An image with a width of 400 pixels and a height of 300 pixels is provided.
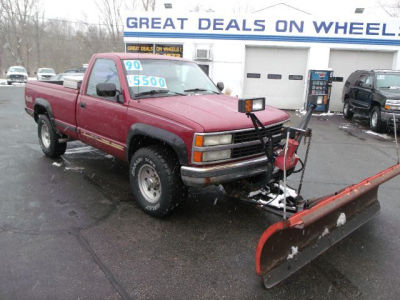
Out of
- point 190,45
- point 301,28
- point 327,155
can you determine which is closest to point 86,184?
point 327,155

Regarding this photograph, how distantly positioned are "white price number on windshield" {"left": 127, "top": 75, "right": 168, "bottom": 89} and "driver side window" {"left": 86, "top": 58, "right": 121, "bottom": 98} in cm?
20

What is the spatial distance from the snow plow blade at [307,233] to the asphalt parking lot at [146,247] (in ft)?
0.49

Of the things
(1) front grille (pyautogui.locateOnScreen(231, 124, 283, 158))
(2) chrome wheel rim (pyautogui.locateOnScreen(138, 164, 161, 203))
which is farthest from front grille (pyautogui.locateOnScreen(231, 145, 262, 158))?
(2) chrome wheel rim (pyautogui.locateOnScreen(138, 164, 161, 203))

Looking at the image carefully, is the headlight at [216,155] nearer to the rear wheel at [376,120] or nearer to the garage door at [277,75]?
the rear wheel at [376,120]

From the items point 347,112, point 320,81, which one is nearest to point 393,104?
point 347,112

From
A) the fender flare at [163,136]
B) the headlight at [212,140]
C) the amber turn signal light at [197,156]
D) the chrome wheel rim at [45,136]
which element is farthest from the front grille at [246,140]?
the chrome wheel rim at [45,136]

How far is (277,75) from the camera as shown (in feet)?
49.7

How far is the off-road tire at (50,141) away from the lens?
6102 millimetres

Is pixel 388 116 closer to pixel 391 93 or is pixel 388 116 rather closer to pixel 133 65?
pixel 391 93

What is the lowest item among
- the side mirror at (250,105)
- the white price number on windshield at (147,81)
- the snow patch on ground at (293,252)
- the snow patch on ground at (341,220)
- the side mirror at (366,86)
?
the snow patch on ground at (293,252)

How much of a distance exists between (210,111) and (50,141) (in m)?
3.71

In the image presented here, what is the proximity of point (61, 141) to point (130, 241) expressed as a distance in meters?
3.25

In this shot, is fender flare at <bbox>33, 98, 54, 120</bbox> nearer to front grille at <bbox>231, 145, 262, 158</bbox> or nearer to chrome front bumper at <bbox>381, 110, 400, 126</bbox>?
front grille at <bbox>231, 145, 262, 158</bbox>

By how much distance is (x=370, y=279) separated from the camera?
3.04 metres
